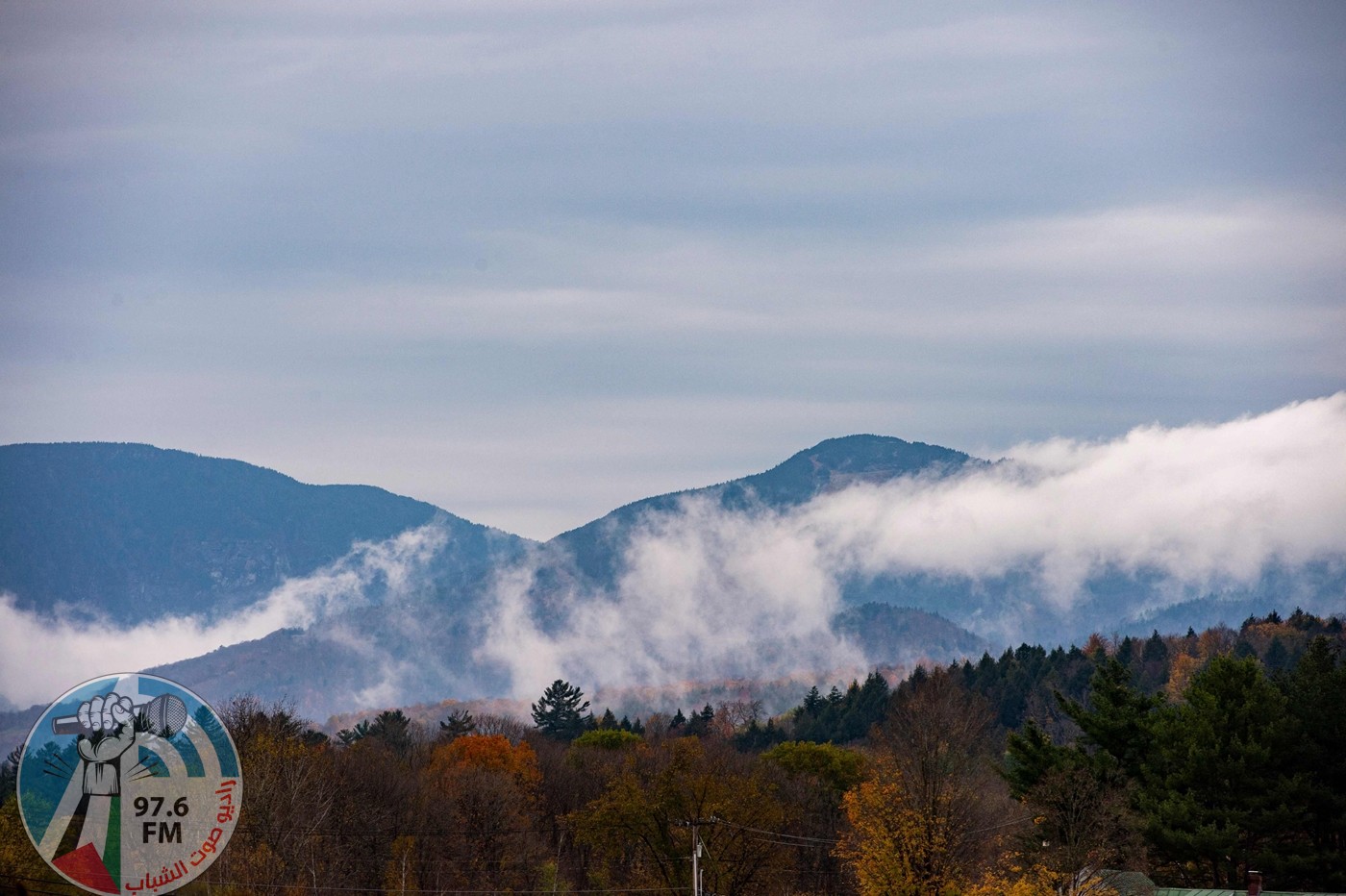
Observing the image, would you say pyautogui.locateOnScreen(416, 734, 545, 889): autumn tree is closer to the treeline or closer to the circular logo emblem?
the treeline

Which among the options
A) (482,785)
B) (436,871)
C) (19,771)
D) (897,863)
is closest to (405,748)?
(482,785)

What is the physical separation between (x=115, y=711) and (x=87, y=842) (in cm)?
1044

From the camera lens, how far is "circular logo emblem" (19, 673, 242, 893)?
141 ft

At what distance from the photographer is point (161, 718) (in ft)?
162

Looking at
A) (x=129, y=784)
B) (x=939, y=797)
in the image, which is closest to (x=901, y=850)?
(x=939, y=797)

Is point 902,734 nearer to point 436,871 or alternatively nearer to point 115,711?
point 436,871

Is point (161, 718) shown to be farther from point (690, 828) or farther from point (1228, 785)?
point (1228, 785)

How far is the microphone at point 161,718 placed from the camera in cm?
4191

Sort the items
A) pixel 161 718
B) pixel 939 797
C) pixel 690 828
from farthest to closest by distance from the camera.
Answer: pixel 690 828, pixel 939 797, pixel 161 718

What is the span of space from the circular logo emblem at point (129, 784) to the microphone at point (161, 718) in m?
0.05

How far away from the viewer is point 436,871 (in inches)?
3487

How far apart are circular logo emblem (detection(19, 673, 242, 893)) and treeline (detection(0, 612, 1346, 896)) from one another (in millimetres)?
5595

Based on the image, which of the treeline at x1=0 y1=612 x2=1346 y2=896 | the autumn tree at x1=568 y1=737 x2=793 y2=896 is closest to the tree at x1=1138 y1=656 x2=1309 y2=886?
the treeline at x1=0 y1=612 x2=1346 y2=896

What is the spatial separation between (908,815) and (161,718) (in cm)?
3438
